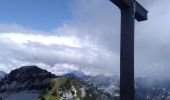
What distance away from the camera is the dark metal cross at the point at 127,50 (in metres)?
6.85

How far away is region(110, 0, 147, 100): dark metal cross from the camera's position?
6852 mm

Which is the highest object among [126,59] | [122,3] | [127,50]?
[122,3]

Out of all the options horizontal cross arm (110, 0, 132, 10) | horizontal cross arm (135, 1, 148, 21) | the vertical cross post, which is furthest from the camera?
horizontal cross arm (135, 1, 148, 21)

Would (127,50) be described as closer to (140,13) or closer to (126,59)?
(126,59)

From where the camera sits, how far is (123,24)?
23.3 ft

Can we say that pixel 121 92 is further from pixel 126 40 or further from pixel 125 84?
pixel 126 40

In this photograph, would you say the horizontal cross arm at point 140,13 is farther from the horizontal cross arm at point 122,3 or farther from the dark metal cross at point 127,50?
the horizontal cross arm at point 122,3

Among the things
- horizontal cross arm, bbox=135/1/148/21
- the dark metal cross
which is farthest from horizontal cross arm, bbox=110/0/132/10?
horizontal cross arm, bbox=135/1/148/21

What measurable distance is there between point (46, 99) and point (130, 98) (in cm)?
18669

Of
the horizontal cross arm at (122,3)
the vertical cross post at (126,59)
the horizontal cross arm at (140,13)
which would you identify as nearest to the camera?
the vertical cross post at (126,59)

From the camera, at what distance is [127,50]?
6.98m

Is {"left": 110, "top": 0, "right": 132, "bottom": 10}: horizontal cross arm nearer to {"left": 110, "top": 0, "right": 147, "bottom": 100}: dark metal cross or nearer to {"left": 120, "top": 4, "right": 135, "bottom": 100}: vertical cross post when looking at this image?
{"left": 110, "top": 0, "right": 147, "bottom": 100}: dark metal cross

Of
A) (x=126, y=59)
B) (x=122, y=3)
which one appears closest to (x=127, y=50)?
(x=126, y=59)

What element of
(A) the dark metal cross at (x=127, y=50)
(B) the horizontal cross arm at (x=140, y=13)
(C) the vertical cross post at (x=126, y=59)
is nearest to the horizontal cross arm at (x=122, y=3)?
(A) the dark metal cross at (x=127, y=50)
